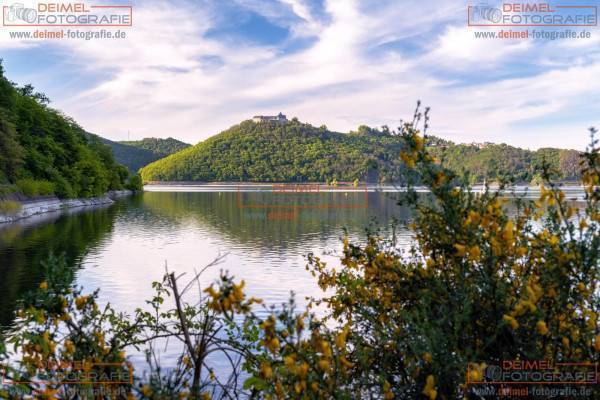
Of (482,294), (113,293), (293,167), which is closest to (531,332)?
(482,294)

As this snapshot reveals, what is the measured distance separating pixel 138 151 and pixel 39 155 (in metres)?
131

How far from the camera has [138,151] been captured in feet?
569

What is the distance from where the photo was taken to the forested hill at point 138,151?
16338 centimetres

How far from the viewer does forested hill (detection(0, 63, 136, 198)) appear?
1528 inches

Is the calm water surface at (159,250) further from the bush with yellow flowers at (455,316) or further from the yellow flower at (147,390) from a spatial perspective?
the yellow flower at (147,390)

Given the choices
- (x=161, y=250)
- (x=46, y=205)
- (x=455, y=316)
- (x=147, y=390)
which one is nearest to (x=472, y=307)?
(x=455, y=316)

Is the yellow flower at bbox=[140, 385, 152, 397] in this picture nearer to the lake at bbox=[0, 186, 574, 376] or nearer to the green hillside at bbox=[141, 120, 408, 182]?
the lake at bbox=[0, 186, 574, 376]

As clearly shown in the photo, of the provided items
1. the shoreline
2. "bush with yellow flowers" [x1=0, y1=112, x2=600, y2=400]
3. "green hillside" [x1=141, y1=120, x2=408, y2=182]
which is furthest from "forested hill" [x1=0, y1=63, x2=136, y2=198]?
"green hillside" [x1=141, y1=120, x2=408, y2=182]

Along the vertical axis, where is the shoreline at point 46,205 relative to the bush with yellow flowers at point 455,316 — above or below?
below

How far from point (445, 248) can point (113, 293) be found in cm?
1284

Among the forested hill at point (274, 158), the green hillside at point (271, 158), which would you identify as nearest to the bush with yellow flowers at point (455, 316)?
the forested hill at point (274, 158)

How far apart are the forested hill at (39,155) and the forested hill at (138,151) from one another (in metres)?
100

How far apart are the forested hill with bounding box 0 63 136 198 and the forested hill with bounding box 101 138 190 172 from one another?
10023 centimetres

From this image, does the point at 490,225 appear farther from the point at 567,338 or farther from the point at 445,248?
the point at 567,338
